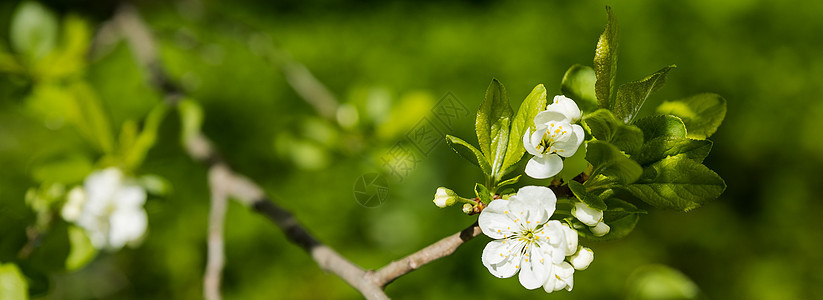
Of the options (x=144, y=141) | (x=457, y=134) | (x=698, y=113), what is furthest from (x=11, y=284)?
(x=457, y=134)

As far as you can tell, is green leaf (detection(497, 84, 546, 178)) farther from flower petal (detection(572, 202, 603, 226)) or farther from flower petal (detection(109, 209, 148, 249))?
flower petal (detection(109, 209, 148, 249))

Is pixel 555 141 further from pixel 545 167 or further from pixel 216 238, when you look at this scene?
pixel 216 238

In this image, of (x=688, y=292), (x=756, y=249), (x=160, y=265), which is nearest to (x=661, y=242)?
(x=756, y=249)

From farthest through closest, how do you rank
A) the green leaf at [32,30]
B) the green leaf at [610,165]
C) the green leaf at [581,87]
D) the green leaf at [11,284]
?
the green leaf at [32,30] → the green leaf at [11,284] → the green leaf at [581,87] → the green leaf at [610,165]

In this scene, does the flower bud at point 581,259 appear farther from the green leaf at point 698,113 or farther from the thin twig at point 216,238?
the thin twig at point 216,238

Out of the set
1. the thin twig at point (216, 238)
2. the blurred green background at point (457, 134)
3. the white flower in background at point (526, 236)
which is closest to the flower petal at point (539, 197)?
the white flower in background at point (526, 236)

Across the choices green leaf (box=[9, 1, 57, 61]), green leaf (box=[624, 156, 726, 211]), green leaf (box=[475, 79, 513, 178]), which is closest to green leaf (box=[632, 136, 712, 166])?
A: green leaf (box=[624, 156, 726, 211])
